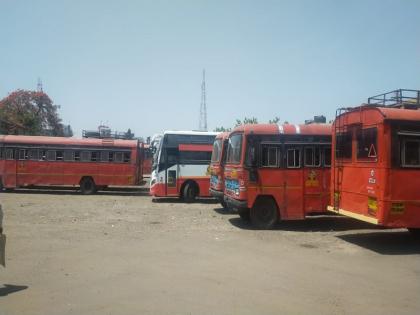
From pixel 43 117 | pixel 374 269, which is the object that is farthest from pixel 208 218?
pixel 43 117

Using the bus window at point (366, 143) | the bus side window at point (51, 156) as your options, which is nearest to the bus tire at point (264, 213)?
the bus window at point (366, 143)

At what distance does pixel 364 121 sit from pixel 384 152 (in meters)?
1.19

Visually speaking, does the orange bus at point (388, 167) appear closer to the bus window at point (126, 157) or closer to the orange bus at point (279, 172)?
the orange bus at point (279, 172)

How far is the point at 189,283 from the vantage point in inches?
302

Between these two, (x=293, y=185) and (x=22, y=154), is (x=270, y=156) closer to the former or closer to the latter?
(x=293, y=185)

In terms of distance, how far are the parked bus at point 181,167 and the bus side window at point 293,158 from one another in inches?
312

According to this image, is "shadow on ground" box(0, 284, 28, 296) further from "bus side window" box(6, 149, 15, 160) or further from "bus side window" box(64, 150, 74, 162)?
"bus side window" box(6, 149, 15, 160)

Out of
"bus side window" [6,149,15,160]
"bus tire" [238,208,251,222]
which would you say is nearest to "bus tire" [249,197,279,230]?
"bus tire" [238,208,251,222]

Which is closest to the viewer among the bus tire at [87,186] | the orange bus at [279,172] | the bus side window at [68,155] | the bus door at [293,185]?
the orange bus at [279,172]

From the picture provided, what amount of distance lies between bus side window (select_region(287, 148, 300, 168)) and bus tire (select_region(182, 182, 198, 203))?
827 cm

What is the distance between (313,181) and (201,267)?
6.54 m

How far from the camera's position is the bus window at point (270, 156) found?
46.2 ft

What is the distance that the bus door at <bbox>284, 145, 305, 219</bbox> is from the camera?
1419 centimetres

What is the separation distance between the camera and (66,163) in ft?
82.0
